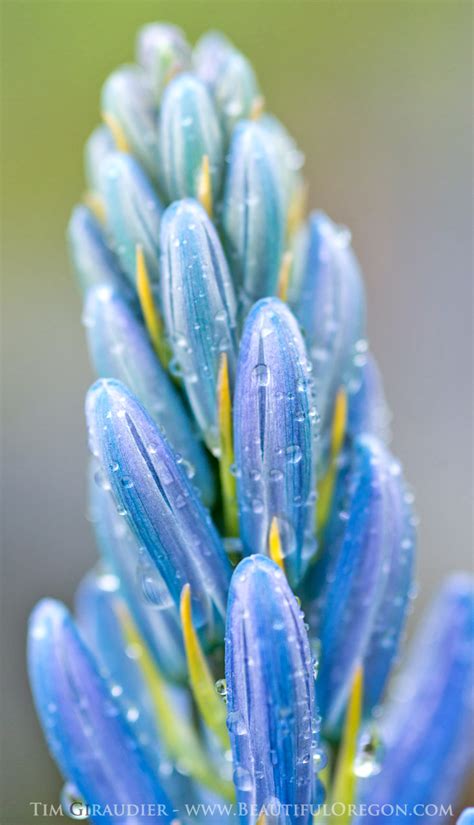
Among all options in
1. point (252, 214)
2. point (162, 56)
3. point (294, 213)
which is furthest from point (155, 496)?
point (162, 56)

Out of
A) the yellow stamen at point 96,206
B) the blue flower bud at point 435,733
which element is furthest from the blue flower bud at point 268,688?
the yellow stamen at point 96,206

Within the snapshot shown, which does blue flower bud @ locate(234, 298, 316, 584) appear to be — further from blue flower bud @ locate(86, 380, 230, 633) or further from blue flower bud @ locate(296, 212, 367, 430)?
blue flower bud @ locate(296, 212, 367, 430)

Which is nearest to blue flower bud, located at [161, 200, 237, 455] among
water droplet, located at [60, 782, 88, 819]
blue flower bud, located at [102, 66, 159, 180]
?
blue flower bud, located at [102, 66, 159, 180]

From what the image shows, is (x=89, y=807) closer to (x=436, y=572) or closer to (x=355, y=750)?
(x=355, y=750)

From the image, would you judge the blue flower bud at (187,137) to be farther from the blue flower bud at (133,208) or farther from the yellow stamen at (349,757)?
the yellow stamen at (349,757)

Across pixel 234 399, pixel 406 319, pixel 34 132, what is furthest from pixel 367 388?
pixel 34 132

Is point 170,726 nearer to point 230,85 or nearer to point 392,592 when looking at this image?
point 392,592
